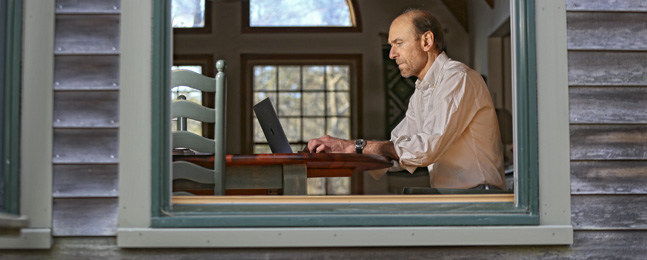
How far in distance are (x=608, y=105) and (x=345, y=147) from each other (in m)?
1.18

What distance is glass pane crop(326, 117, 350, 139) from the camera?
27.4ft

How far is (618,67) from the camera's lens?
272 centimetres

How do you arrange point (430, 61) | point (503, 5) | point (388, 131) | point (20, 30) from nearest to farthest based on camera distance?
point (20, 30), point (430, 61), point (503, 5), point (388, 131)

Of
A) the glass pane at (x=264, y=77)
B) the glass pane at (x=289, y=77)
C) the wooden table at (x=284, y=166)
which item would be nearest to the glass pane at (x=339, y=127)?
the glass pane at (x=289, y=77)

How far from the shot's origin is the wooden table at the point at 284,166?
3.13 metres

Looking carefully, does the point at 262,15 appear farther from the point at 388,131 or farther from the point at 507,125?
the point at 507,125

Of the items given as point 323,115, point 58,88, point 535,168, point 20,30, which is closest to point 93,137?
point 58,88

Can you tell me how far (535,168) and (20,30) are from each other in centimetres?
169

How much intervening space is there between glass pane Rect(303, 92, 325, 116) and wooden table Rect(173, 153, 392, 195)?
5092 millimetres

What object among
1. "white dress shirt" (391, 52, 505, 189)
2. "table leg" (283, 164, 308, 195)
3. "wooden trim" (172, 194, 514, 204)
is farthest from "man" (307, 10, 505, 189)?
"wooden trim" (172, 194, 514, 204)

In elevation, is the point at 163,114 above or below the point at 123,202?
above

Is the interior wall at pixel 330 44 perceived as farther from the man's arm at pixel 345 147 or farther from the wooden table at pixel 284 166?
the wooden table at pixel 284 166

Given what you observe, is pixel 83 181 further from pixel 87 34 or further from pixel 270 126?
pixel 270 126

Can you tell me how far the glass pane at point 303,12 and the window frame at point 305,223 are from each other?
18.4 ft
